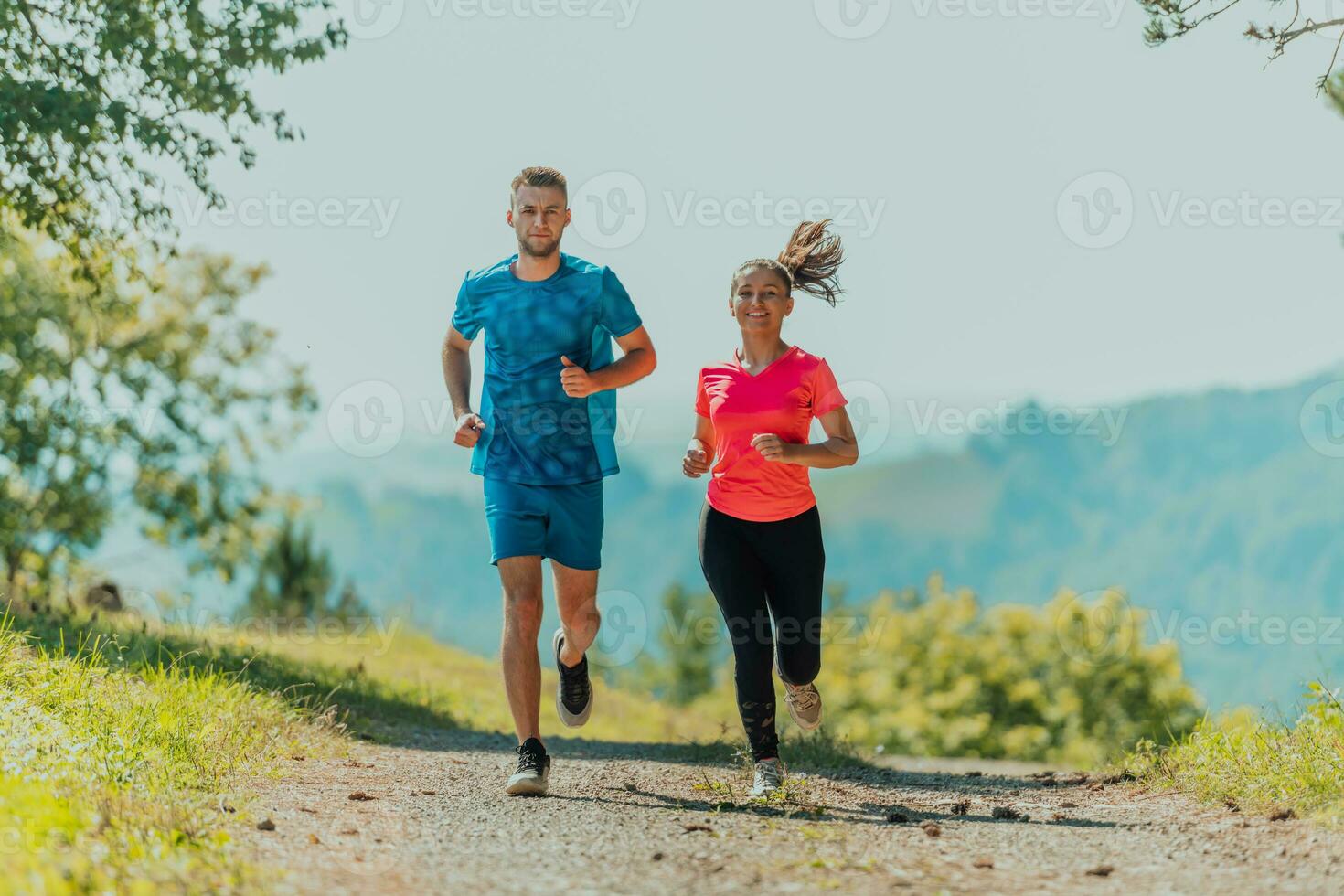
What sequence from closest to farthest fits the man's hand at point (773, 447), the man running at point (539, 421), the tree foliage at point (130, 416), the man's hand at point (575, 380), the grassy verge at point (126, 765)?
the grassy verge at point (126, 765) < the man's hand at point (773, 447) < the man's hand at point (575, 380) < the man running at point (539, 421) < the tree foliage at point (130, 416)

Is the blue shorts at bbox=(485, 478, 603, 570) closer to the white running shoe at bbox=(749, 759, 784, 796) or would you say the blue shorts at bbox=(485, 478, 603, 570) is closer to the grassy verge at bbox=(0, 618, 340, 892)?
the white running shoe at bbox=(749, 759, 784, 796)

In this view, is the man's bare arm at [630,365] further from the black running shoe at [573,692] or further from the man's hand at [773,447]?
the black running shoe at [573,692]

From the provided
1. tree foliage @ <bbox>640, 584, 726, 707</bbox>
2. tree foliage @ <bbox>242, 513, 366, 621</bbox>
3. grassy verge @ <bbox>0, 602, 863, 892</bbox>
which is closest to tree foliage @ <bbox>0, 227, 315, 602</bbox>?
tree foliage @ <bbox>242, 513, 366, 621</bbox>

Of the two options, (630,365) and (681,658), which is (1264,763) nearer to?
(630,365)

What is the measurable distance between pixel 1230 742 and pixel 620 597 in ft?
20.4

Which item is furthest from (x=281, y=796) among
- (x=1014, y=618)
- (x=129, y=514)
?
(x=1014, y=618)

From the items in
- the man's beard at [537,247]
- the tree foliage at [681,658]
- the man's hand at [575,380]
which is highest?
the man's beard at [537,247]

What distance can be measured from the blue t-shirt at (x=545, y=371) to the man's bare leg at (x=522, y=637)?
0.41 m

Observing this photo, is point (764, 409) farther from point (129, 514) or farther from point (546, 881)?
point (129, 514)

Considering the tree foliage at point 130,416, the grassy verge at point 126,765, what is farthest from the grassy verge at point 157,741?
the tree foliage at point 130,416

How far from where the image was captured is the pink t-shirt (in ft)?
18.5

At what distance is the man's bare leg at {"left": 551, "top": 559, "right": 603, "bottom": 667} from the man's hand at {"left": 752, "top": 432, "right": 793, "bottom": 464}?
102cm

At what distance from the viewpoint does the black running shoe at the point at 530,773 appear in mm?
5578

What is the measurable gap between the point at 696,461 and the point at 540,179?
1.45m
